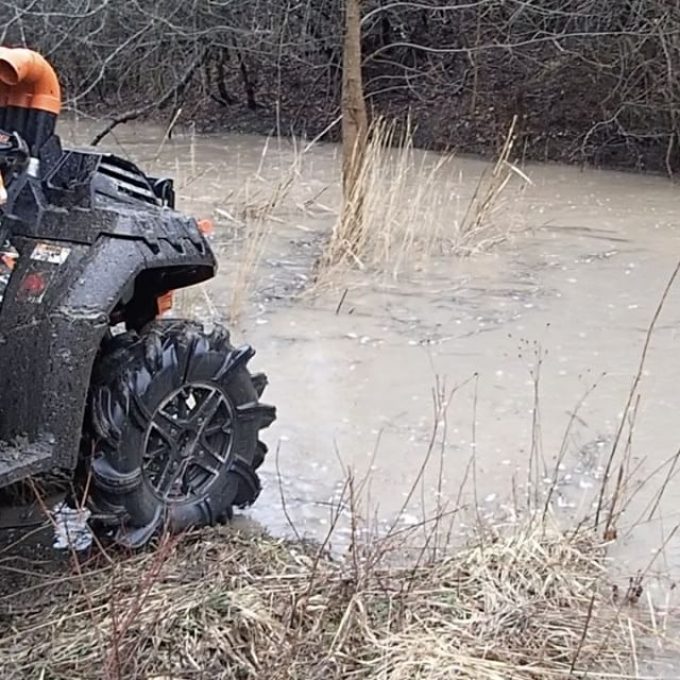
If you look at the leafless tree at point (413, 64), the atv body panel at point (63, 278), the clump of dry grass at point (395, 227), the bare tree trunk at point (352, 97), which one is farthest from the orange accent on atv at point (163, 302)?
the leafless tree at point (413, 64)

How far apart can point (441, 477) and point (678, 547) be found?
833mm

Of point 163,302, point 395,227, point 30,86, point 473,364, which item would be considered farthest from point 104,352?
point 395,227

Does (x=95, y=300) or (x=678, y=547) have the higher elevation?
(x=95, y=300)

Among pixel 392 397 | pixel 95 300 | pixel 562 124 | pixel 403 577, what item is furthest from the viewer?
pixel 562 124

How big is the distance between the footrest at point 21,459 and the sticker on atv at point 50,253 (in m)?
0.48

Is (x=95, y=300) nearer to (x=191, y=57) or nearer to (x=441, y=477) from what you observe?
(x=441, y=477)

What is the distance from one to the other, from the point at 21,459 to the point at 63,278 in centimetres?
48

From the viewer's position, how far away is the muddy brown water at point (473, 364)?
13.3 ft

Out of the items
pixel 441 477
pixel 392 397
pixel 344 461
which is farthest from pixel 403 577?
pixel 392 397

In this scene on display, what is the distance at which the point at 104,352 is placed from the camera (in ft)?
10.7

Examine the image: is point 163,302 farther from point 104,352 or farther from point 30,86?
point 30,86

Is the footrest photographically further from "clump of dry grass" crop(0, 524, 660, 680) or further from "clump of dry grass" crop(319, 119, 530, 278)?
"clump of dry grass" crop(319, 119, 530, 278)

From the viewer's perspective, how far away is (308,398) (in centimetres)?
503

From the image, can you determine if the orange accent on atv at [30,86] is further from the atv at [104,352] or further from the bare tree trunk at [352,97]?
the bare tree trunk at [352,97]
